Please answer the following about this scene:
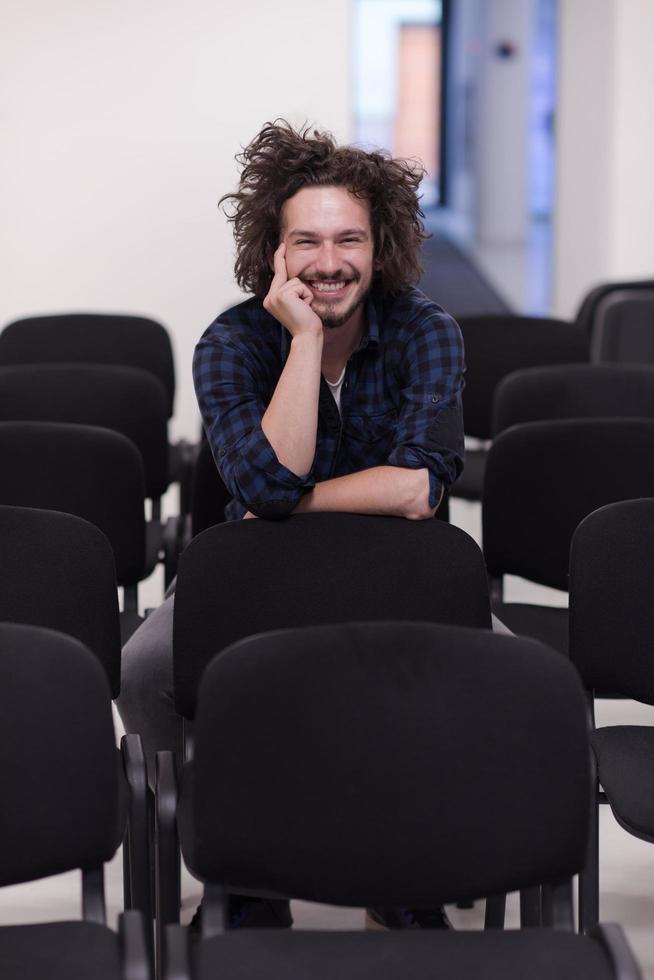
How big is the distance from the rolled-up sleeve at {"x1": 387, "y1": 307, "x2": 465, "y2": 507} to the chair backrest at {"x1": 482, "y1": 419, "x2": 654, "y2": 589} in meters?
0.49

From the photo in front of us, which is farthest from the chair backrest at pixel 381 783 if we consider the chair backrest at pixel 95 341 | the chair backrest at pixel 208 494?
the chair backrest at pixel 95 341

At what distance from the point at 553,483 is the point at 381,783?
1.39m

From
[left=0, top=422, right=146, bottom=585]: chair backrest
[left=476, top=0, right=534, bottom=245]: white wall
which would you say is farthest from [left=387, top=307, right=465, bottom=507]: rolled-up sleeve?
[left=476, top=0, right=534, bottom=245]: white wall

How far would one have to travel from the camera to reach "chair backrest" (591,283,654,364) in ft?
15.8

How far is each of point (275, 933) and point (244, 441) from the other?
94 cm

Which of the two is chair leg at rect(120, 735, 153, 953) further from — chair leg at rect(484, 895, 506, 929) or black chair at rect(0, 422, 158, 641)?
black chair at rect(0, 422, 158, 641)

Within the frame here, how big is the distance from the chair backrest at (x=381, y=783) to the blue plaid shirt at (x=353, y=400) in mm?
657

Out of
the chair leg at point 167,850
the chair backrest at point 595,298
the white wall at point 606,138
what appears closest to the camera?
the chair leg at point 167,850

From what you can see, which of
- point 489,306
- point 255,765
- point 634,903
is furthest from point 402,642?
point 489,306

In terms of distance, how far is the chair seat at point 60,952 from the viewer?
175 centimetres

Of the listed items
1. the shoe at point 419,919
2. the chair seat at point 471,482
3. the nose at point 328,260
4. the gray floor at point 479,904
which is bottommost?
the gray floor at point 479,904

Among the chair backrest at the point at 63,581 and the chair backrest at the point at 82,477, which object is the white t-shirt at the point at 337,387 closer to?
the chair backrest at the point at 63,581

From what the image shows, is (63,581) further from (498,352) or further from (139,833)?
(498,352)

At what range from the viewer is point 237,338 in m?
2.58
